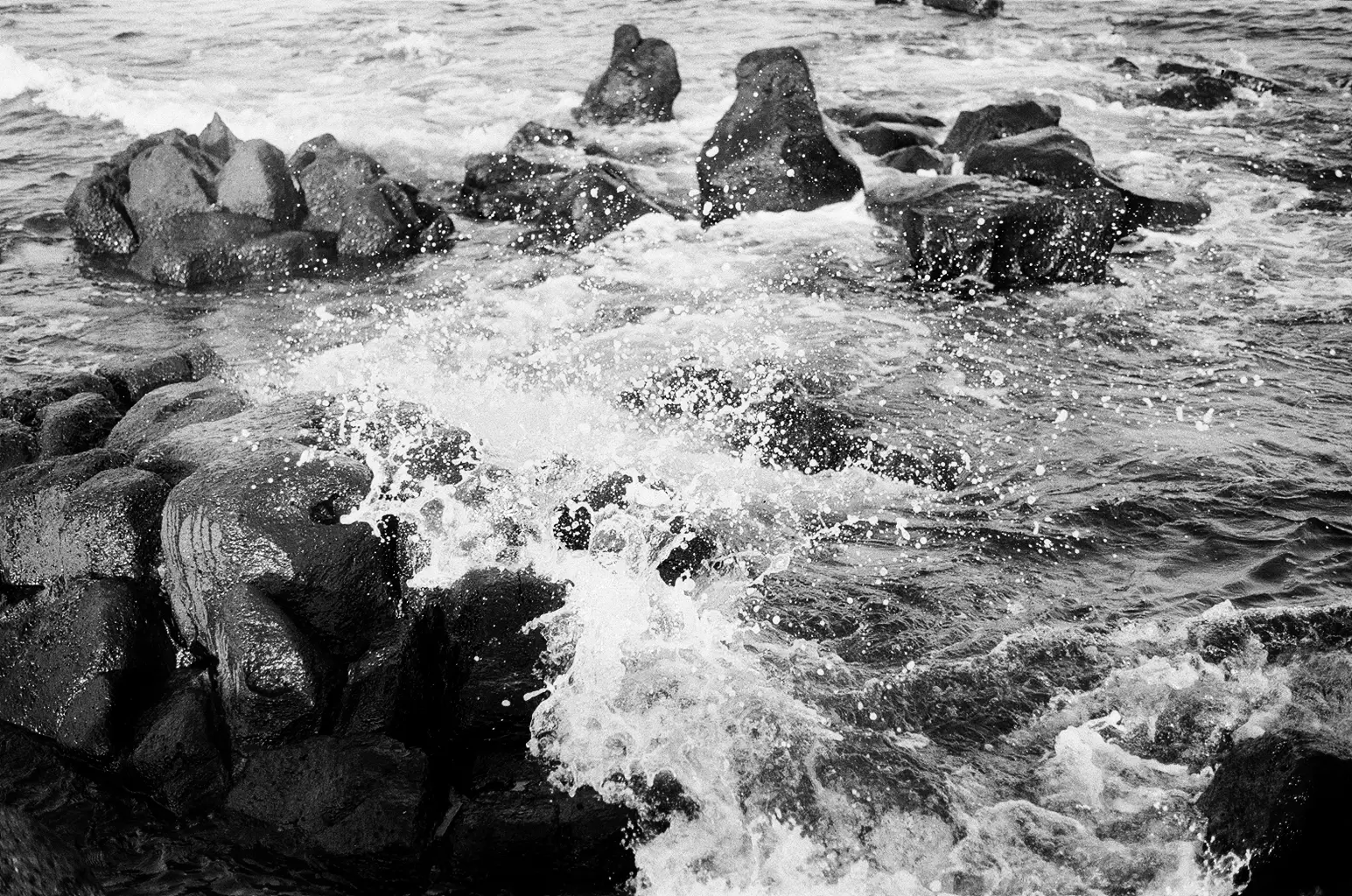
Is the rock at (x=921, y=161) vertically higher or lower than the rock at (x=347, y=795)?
higher

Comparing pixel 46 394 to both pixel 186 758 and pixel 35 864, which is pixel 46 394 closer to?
pixel 186 758

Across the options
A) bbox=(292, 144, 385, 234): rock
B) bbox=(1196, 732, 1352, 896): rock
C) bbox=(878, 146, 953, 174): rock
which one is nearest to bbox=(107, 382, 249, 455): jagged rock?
bbox=(292, 144, 385, 234): rock

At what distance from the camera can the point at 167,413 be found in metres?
5.93

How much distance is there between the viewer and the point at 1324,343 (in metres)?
7.38

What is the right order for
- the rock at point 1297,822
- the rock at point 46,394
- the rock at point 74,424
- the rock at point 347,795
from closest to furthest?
the rock at point 1297,822
the rock at point 347,795
the rock at point 74,424
the rock at point 46,394

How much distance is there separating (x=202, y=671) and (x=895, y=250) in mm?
6574

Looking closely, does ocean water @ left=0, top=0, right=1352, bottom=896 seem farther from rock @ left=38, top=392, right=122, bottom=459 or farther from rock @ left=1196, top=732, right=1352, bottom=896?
rock @ left=38, top=392, right=122, bottom=459

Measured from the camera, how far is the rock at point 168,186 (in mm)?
9812

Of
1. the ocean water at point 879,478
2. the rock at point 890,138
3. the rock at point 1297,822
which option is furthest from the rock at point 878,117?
the rock at point 1297,822

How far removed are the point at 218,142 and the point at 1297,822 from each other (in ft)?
33.8

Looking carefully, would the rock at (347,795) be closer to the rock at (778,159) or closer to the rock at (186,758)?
the rock at (186,758)

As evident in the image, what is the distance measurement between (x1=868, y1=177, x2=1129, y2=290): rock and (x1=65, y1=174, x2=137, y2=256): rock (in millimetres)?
7109

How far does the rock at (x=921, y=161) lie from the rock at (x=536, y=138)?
3.58m

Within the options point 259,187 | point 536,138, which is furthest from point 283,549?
point 536,138
